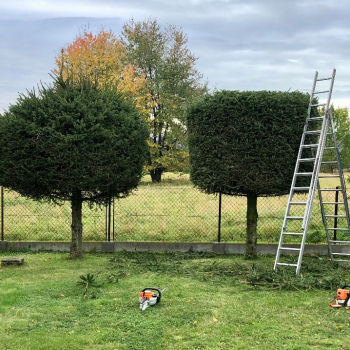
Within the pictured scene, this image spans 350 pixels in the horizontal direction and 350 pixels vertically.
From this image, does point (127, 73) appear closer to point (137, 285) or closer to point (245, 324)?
point (137, 285)

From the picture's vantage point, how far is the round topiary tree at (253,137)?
8.58m

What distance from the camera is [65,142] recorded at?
816 cm

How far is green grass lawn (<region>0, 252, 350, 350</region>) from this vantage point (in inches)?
187

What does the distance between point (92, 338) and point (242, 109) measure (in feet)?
18.1

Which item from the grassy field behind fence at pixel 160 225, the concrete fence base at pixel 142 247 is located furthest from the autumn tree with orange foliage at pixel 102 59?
the concrete fence base at pixel 142 247

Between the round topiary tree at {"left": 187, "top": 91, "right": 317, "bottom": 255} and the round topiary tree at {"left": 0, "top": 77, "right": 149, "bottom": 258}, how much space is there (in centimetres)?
170

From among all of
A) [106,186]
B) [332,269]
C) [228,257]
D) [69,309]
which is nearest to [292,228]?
[228,257]

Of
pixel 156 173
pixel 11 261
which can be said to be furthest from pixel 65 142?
pixel 156 173

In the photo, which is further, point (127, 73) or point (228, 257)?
point (127, 73)

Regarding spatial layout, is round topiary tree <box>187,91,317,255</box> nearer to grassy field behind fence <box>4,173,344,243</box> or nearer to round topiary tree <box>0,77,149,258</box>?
round topiary tree <box>0,77,149,258</box>

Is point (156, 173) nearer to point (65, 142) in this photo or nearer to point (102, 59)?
point (102, 59)

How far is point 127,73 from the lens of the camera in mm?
29312

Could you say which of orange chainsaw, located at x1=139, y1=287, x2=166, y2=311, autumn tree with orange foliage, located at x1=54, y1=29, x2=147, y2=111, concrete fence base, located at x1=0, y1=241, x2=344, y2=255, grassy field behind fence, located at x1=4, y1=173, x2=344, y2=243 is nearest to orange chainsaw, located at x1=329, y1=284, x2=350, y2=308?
orange chainsaw, located at x1=139, y1=287, x2=166, y2=311

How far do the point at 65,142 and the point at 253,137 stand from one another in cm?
376
